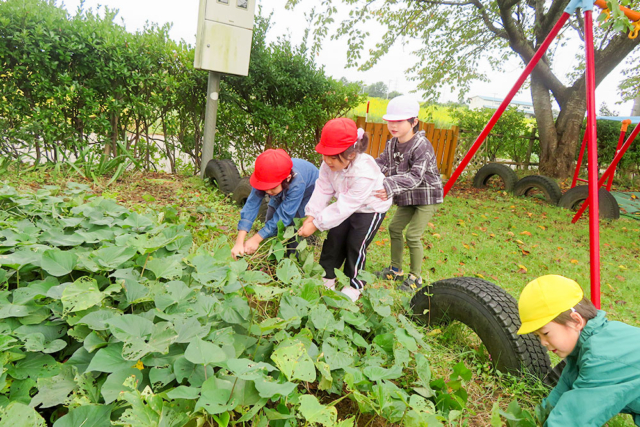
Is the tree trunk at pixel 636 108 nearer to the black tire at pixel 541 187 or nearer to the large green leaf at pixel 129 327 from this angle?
the black tire at pixel 541 187

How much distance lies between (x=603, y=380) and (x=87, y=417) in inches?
64.5

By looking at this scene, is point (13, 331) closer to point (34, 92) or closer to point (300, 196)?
point (300, 196)

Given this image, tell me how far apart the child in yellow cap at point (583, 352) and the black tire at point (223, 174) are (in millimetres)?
3601

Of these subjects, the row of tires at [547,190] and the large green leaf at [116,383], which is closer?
the large green leaf at [116,383]

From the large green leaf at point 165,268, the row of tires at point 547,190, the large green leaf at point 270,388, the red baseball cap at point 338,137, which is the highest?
the red baseball cap at point 338,137

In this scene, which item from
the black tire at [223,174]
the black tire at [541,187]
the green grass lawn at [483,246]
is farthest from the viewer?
the black tire at [541,187]

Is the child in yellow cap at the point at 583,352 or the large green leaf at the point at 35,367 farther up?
the child in yellow cap at the point at 583,352

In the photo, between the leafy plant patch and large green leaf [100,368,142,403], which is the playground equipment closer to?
the leafy plant patch

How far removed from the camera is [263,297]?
5.19ft

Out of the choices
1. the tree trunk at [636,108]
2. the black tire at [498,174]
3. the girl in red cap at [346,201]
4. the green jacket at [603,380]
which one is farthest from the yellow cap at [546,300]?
the tree trunk at [636,108]

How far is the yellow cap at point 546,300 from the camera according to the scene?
4.66ft

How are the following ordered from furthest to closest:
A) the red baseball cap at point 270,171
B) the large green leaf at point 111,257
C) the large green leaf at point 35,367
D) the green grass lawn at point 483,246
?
1. the red baseball cap at point 270,171
2. the green grass lawn at point 483,246
3. the large green leaf at point 111,257
4. the large green leaf at point 35,367

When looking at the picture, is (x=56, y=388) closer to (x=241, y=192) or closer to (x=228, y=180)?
(x=241, y=192)

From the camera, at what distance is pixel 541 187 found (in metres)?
7.29
